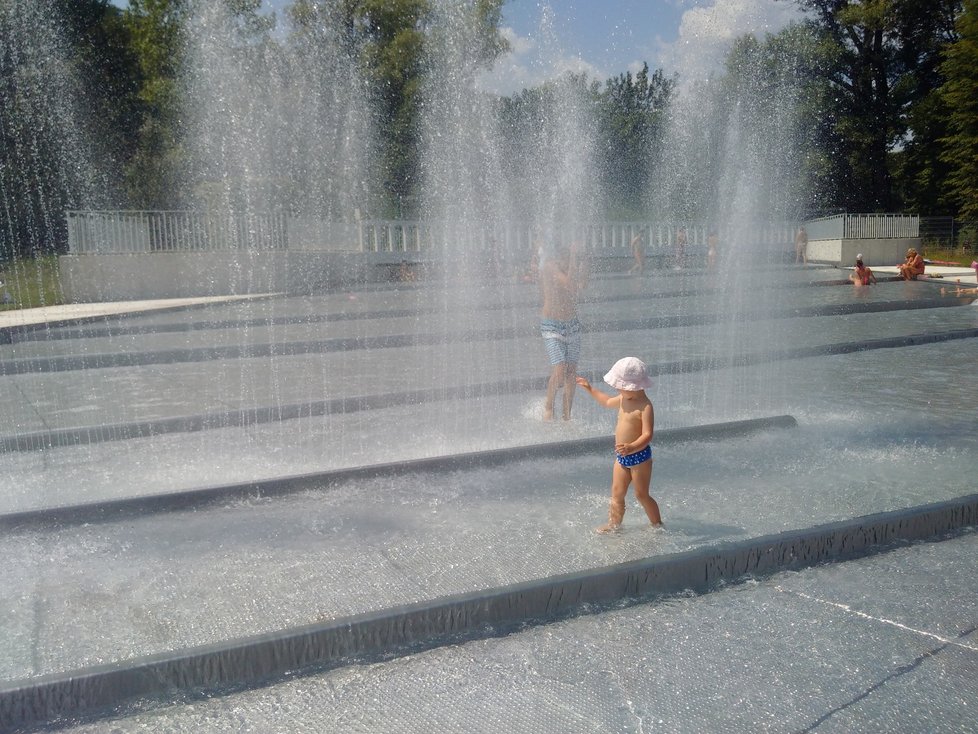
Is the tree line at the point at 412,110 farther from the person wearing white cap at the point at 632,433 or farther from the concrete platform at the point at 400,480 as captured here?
the person wearing white cap at the point at 632,433

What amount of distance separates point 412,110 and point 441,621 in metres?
24.8

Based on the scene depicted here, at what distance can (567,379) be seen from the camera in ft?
24.4

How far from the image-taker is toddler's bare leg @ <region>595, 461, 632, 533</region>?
4570mm

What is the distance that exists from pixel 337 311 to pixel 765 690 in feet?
48.1

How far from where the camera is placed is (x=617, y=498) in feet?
15.1

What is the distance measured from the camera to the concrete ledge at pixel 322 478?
16.2ft

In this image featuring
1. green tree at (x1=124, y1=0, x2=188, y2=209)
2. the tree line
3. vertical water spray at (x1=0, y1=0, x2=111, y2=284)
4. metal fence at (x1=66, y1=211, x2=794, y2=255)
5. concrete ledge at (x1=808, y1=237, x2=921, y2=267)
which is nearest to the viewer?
metal fence at (x1=66, y1=211, x2=794, y2=255)

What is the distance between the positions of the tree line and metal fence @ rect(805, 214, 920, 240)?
14.8 feet

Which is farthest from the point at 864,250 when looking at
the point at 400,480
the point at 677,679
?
the point at 677,679

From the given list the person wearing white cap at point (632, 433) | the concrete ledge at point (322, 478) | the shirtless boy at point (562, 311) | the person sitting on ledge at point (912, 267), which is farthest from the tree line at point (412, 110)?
the person wearing white cap at point (632, 433)

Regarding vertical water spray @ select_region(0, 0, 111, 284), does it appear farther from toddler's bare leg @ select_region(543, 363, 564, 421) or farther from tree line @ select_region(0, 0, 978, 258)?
toddler's bare leg @ select_region(543, 363, 564, 421)

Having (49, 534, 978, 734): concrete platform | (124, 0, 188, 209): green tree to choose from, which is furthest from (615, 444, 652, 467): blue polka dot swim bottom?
(124, 0, 188, 209): green tree

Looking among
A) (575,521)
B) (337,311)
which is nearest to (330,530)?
(575,521)

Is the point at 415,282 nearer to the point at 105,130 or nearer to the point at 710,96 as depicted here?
the point at 105,130
